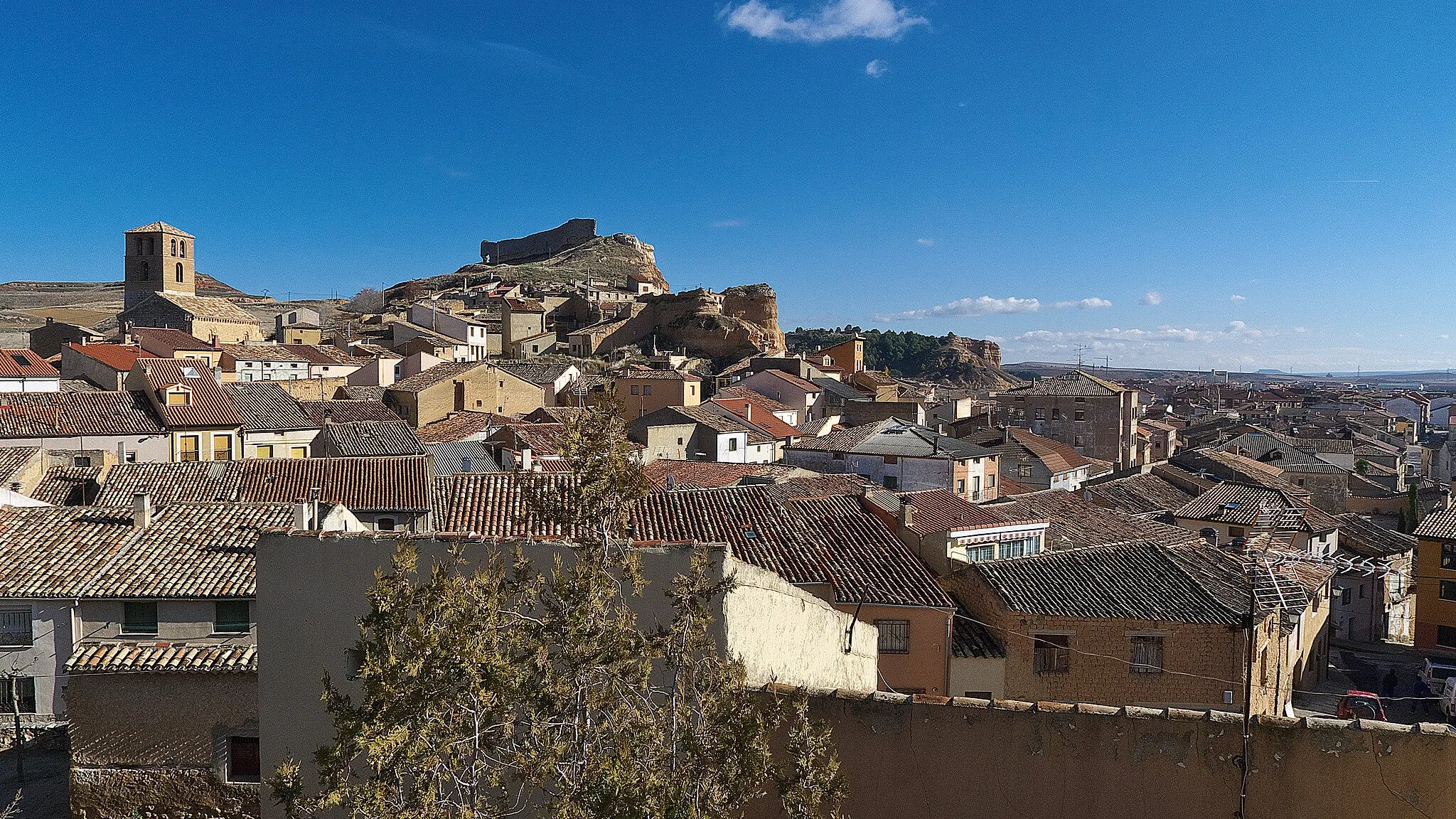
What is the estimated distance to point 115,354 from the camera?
4394 centimetres

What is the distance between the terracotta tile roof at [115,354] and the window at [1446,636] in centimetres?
4928

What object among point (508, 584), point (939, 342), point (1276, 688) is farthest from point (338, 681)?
point (939, 342)

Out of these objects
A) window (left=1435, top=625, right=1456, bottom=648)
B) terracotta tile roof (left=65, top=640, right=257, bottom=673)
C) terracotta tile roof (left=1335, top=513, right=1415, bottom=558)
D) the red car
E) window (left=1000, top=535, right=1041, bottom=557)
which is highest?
window (left=1000, top=535, right=1041, bottom=557)

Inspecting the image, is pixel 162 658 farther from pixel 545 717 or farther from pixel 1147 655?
pixel 1147 655

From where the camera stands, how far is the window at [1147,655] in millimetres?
14980

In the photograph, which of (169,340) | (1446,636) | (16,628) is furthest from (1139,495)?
(169,340)

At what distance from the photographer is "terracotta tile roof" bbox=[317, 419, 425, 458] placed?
30.8m

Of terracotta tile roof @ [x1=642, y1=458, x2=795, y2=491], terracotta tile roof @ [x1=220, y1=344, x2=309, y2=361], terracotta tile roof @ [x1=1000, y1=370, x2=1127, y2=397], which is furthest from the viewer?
terracotta tile roof @ [x1=220, y1=344, x2=309, y2=361]

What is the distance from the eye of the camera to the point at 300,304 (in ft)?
348

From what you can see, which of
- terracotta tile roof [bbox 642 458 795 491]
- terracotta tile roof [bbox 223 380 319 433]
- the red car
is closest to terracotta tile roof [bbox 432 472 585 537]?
terracotta tile roof [bbox 642 458 795 491]

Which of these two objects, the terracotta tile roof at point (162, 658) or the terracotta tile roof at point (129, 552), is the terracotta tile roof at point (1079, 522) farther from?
the terracotta tile roof at point (129, 552)

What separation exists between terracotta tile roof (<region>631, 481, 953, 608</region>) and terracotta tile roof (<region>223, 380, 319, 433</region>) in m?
21.8

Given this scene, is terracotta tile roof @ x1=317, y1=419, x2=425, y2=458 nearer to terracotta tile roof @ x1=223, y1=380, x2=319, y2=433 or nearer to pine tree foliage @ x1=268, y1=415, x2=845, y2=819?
terracotta tile roof @ x1=223, y1=380, x2=319, y2=433

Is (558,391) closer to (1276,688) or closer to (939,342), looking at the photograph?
(1276,688)
